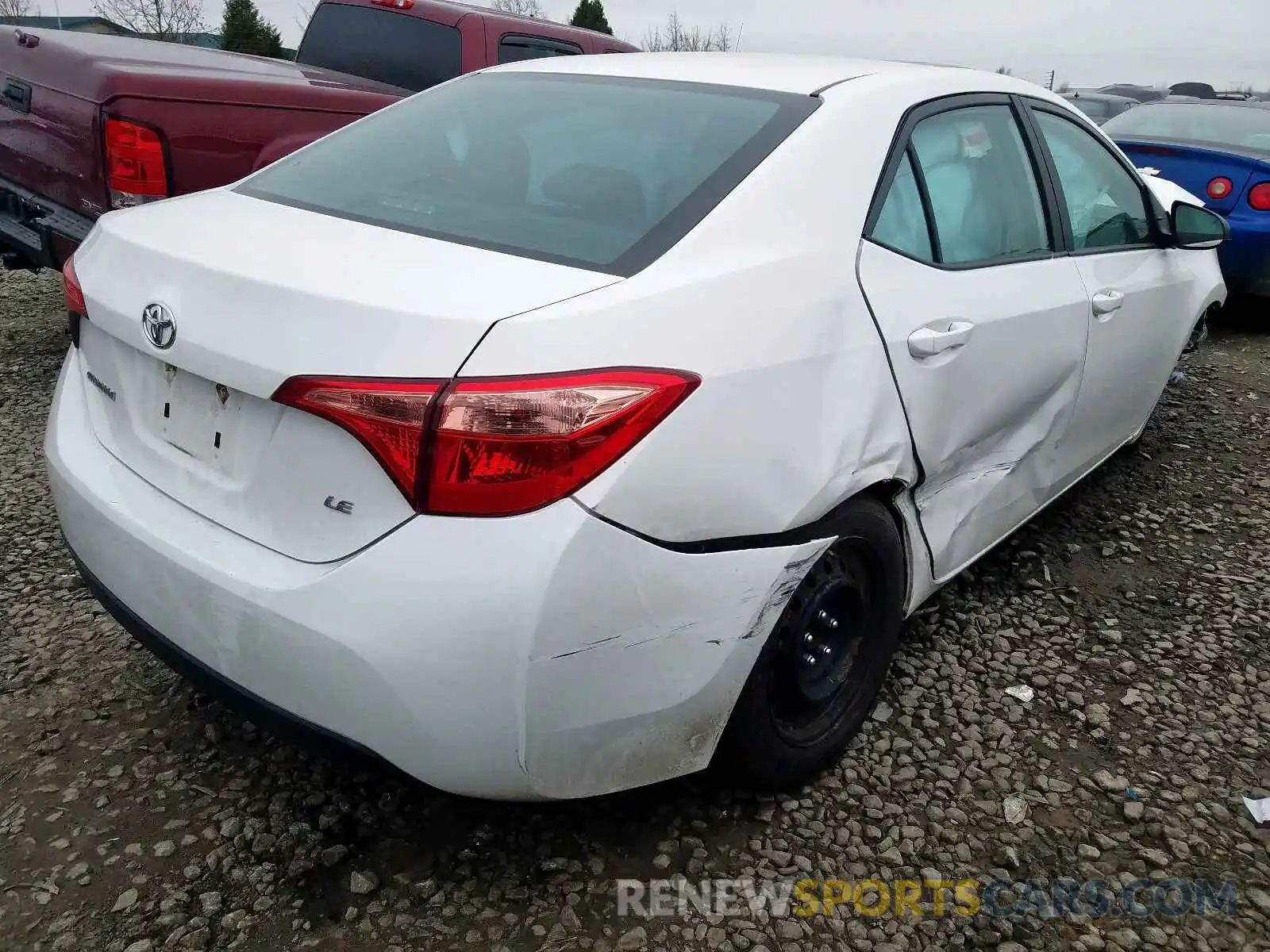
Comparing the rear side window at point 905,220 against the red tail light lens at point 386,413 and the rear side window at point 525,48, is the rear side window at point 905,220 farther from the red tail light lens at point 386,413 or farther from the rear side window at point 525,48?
the rear side window at point 525,48

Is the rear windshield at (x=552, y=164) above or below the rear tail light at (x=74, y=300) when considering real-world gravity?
above

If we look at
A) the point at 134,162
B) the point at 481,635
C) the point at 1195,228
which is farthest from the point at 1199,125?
the point at 481,635

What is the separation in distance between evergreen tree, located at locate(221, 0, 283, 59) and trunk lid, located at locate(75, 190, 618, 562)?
14.9 metres

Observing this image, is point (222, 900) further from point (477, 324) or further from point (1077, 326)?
point (1077, 326)

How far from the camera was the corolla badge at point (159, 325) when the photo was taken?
1.74 m

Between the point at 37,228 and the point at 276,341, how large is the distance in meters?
3.13

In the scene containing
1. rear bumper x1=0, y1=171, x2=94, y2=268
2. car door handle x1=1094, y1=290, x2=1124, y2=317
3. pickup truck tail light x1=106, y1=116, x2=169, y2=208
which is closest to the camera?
car door handle x1=1094, y1=290, x2=1124, y2=317

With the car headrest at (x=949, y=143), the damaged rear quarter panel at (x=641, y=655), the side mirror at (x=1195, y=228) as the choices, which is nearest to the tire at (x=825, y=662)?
the damaged rear quarter panel at (x=641, y=655)

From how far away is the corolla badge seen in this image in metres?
1.74

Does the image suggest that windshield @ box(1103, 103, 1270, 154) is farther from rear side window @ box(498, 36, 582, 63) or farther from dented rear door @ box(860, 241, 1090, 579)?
dented rear door @ box(860, 241, 1090, 579)

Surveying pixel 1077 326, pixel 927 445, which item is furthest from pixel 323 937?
pixel 1077 326

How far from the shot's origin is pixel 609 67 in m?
2.60

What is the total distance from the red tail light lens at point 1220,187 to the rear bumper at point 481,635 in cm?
531

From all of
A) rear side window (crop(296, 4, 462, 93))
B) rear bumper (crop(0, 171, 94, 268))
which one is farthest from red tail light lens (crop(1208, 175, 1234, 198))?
rear bumper (crop(0, 171, 94, 268))
